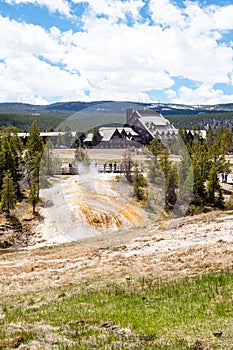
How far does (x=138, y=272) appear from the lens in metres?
20.6

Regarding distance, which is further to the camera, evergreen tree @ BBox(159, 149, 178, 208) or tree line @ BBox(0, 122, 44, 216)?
evergreen tree @ BBox(159, 149, 178, 208)

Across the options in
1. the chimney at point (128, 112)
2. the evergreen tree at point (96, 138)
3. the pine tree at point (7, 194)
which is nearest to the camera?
the chimney at point (128, 112)

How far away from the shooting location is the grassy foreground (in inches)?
442

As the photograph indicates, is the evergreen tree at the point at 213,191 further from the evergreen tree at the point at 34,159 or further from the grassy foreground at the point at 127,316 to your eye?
the grassy foreground at the point at 127,316

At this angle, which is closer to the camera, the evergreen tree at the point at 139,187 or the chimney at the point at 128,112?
the chimney at the point at 128,112

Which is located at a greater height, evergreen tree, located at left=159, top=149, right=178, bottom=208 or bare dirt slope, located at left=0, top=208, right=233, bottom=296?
evergreen tree, located at left=159, top=149, right=178, bottom=208

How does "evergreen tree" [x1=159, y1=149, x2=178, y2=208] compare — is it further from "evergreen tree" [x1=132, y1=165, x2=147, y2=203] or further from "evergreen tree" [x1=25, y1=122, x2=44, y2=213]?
"evergreen tree" [x1=25, y1=122, x2=44, y2=213]

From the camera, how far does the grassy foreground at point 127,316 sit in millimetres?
11227

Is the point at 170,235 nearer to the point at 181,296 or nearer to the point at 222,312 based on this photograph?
the point at 181,296

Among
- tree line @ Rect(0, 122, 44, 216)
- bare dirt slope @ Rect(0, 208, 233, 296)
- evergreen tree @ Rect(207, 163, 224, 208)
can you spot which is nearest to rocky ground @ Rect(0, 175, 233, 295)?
bare dirt slope @ Rect(0, 208, 233, 296)

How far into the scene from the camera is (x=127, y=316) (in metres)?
13.6

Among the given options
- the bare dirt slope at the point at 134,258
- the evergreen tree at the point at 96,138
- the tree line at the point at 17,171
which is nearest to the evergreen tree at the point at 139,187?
the evergreen tree at the point at 96,138

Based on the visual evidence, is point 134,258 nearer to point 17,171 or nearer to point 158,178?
point 158,178

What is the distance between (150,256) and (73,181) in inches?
1320
